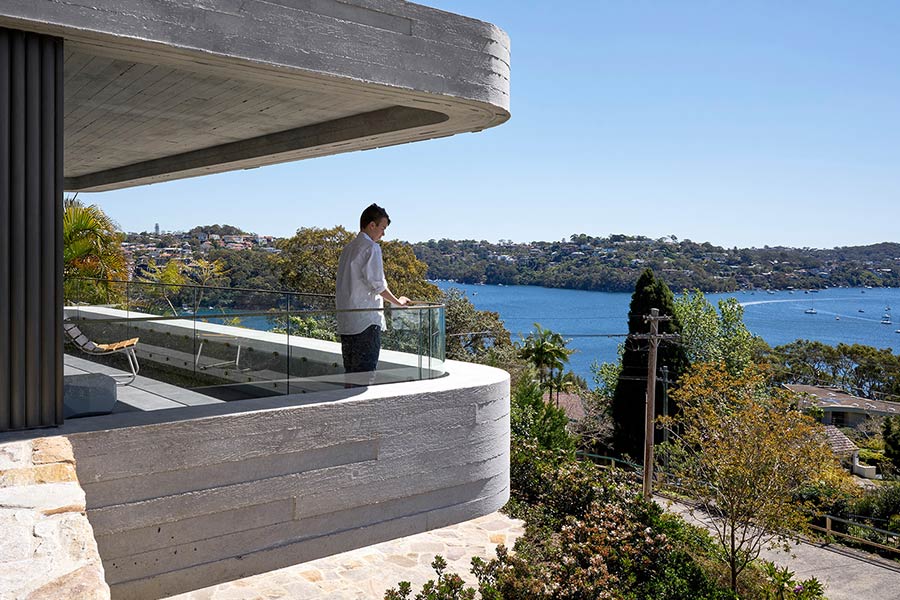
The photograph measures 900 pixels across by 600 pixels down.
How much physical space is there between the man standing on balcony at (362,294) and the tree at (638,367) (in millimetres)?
29104

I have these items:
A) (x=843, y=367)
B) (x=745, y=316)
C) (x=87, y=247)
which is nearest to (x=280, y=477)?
(x=87, y=247)

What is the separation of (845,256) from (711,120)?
155 ft

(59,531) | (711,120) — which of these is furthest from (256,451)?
(711,120)

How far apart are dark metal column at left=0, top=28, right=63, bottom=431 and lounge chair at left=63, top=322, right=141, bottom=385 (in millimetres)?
346

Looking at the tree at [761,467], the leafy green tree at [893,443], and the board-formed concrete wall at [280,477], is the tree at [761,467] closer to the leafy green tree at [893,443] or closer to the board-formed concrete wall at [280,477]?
the board-formed concrete wall at [280,477]

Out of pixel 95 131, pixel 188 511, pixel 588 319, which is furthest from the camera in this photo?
pixel 588 319

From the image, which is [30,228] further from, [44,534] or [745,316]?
[745,316]

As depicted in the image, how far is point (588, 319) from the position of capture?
10469cm

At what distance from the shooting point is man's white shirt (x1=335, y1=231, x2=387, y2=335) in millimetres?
6992

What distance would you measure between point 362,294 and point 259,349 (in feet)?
3.67

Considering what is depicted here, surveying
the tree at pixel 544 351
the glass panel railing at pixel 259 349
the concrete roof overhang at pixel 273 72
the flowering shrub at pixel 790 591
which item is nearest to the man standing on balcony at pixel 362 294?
the glass panel railing at pixel 259 349

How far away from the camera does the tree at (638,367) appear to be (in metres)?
35.2

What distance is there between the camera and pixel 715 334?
4331 centimetres

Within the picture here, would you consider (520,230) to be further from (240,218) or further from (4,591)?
(4,591)
